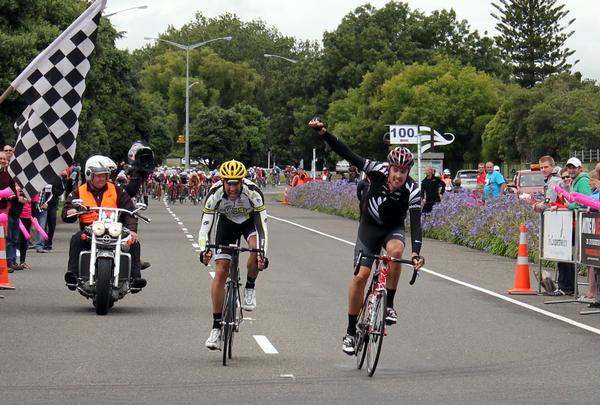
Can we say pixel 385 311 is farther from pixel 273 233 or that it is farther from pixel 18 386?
pixel 273 233

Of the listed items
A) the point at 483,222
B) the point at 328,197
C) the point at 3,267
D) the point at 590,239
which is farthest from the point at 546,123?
the point at 3,267

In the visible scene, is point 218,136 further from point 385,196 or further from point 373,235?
point 385,196

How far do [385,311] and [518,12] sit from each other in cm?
10179

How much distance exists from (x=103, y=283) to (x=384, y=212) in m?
4.60

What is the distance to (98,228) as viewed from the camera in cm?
1496

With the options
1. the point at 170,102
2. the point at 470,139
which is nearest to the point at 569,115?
the point at 470,139

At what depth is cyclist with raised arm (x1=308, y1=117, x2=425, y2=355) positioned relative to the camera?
10891mm

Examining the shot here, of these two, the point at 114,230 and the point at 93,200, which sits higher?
the point at 93,200

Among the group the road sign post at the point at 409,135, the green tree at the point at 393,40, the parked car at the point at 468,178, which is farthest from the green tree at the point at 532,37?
the road sign post at the point at 409,135

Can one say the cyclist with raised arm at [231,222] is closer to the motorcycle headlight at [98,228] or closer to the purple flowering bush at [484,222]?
the motorcycle headlight at [98,228]

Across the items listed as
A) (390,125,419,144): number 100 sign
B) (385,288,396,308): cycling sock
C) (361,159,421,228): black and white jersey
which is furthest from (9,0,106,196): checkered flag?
(390,125,419,144): number 100 sign

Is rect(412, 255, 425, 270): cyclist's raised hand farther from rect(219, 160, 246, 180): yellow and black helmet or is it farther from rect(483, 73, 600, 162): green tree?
rect(483, 73, 600, 162): green tree

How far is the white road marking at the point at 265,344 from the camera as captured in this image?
1204 cm

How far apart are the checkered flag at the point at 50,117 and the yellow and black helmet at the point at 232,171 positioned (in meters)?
4.26
